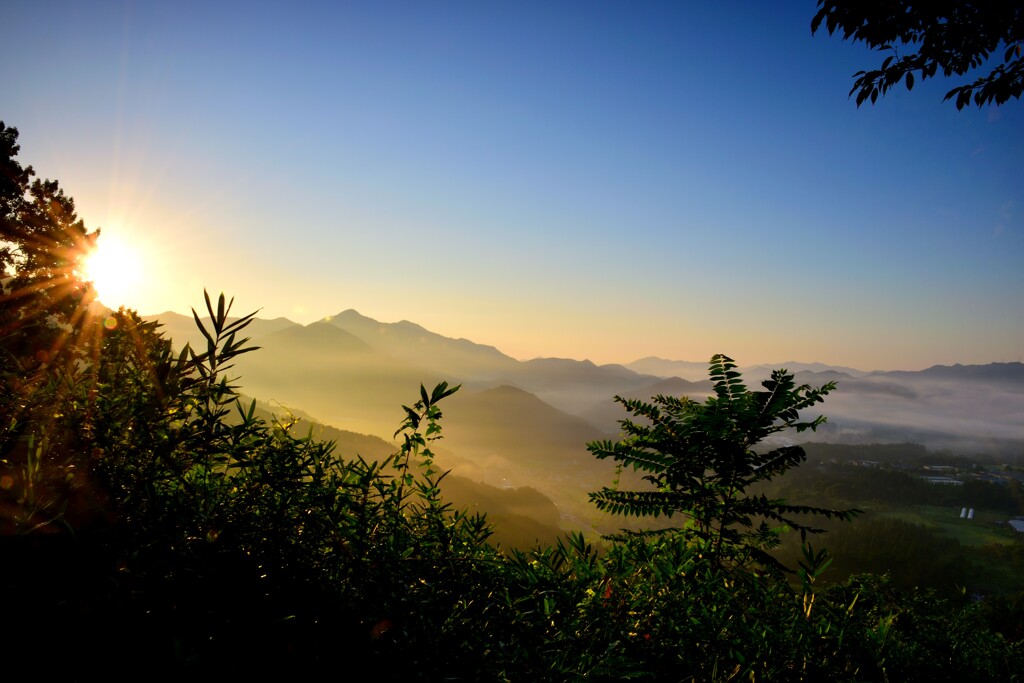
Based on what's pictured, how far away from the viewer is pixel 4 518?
4.49ft

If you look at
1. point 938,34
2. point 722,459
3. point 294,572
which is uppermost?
point 938,34

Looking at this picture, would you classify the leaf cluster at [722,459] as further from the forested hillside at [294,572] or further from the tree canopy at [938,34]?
the tree canopy at [938,34]

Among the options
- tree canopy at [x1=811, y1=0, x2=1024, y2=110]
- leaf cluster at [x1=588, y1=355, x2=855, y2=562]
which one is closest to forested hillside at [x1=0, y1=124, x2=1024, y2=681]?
leaf cluster at [x1=588, y1=355, x2=855, y2=562]

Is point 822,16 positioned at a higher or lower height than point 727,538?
higher

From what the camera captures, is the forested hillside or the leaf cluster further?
the leaf cluster

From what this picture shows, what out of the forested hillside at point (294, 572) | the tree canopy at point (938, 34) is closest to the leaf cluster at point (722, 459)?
the forested hillside at point (294, 572)

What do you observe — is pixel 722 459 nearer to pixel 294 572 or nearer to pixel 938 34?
pixel 294 572

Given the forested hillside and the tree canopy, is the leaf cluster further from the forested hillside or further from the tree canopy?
the tree canopy

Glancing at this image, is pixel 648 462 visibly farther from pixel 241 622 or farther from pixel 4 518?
pixel 4 518

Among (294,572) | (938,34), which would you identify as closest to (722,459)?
(294,572)

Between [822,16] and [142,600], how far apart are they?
8.05 meters

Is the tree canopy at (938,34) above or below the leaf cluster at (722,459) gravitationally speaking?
above

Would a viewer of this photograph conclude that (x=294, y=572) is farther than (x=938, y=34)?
No

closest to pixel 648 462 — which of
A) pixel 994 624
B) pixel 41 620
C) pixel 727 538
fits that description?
pixel 727 538
